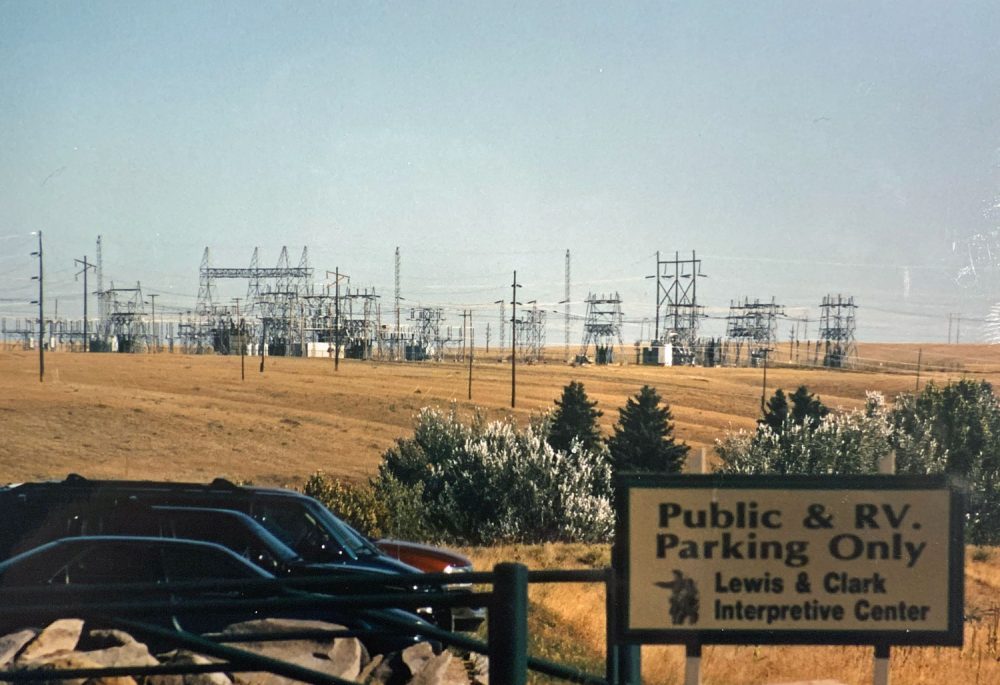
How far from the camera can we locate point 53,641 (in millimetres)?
6406

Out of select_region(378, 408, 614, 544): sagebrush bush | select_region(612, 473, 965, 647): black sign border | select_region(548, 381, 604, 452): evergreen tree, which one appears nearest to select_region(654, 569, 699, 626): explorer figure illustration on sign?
select_region(612, 473, 965, 647): black sign border

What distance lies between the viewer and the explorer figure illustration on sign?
5.11 m

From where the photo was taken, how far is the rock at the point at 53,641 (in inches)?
246

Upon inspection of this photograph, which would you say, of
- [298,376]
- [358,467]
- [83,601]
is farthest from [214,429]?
[83,601]

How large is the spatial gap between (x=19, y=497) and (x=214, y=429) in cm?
2196

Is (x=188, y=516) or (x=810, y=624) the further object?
(x=188, y=516)

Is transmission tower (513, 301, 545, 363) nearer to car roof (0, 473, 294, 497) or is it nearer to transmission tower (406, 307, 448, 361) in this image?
transmission tower (406, 307, 448, 361)

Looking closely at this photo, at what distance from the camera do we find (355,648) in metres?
7.49

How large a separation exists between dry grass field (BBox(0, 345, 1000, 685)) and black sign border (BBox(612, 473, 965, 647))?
5.12 meters

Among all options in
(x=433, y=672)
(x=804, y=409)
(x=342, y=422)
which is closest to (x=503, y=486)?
(x=342, y=422)

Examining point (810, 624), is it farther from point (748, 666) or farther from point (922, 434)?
point (922, 434)

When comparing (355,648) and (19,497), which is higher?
(19,497)

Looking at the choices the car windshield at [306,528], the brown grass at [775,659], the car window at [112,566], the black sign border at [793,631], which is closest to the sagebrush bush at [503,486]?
the brown grass at [775,659]

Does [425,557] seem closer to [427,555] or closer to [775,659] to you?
[427,555]
